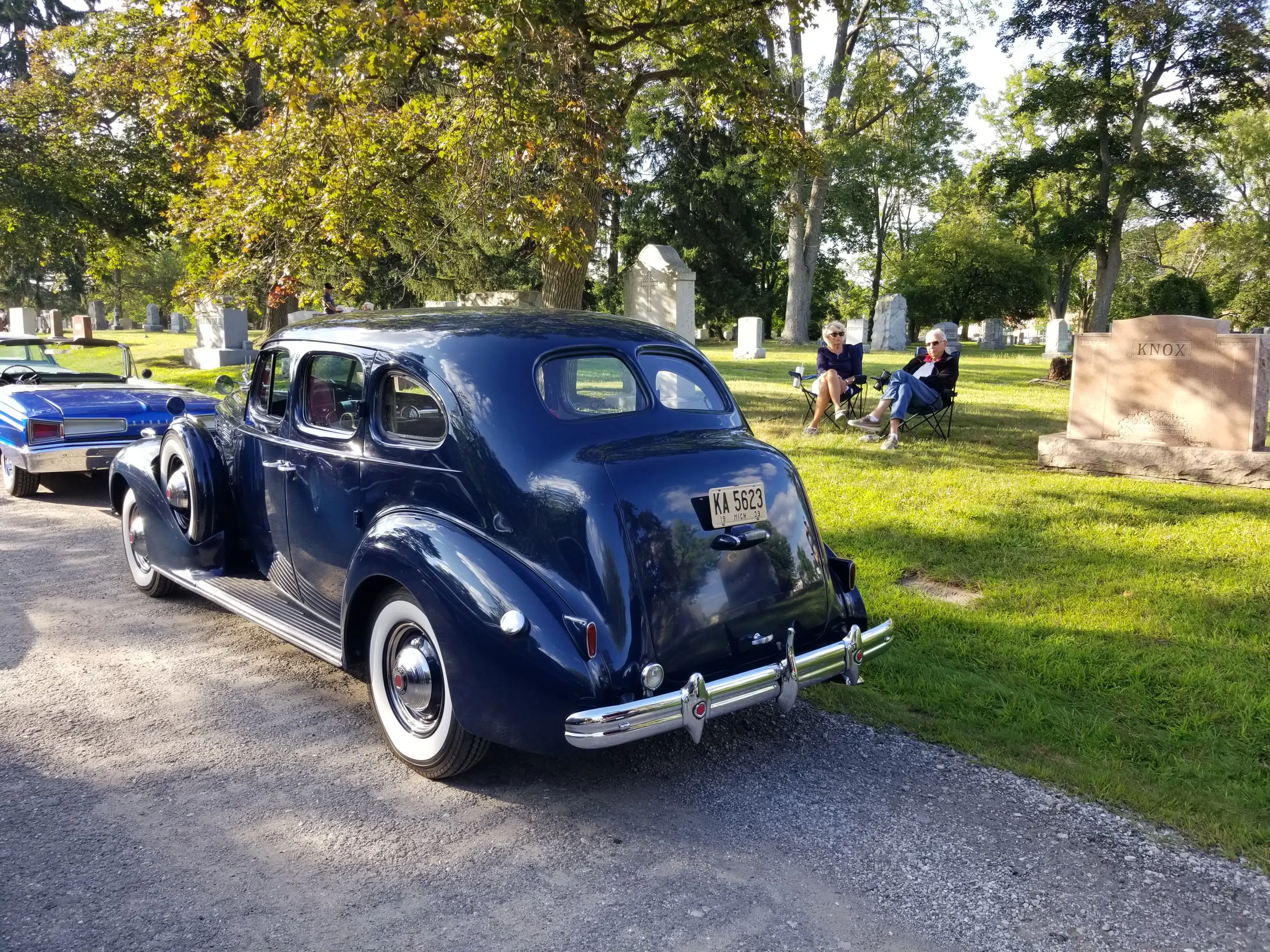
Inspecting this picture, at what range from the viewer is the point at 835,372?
36.8 feet

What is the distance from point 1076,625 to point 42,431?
27.0 feet

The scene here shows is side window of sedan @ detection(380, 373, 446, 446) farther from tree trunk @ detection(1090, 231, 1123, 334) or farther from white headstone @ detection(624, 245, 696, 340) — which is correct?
tree trunk @ detection(1090, 231, 1123, 334)

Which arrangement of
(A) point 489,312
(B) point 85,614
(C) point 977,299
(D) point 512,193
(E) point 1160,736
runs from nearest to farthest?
(E) point 1160,736, (A) point 489,312, (B) point 85,614, (D) point 512,193, (C) point 977,299

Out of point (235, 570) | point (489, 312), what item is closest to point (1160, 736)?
point (489, 312)

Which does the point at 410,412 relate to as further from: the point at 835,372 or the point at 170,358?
the point at 170,358

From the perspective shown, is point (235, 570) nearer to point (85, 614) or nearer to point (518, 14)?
point (85, 614)

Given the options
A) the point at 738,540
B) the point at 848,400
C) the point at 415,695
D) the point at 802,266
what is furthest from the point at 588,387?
the point at 802,266

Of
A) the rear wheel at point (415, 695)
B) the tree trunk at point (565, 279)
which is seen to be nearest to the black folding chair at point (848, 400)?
the tree trunk at point (565, 279)

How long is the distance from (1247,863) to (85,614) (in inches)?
236

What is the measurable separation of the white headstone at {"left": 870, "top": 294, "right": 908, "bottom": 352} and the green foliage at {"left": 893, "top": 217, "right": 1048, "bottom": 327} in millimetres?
9726

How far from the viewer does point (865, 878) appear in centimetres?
329

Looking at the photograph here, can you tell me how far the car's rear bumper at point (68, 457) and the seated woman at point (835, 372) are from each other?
7034 millimetres

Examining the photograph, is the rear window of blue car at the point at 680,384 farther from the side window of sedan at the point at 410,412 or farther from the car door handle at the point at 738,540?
the side window of sedan at the point at 410,412

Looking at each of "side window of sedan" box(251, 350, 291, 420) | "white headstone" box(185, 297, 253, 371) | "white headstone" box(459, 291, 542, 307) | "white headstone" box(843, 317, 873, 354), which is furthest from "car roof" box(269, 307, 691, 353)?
"white headstone" box(459, 291, 542, 307)
